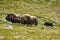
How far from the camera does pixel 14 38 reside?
23969mm

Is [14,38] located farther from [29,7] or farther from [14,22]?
[29,7]

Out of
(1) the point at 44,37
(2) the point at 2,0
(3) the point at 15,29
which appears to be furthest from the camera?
(2) the point at 2,0

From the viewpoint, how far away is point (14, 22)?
35062 mm

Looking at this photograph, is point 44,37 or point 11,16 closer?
point 44,37

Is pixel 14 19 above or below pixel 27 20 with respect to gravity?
above

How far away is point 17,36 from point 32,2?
145ft

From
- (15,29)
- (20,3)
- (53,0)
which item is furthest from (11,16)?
(53,0)

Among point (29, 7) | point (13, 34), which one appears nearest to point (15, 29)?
point (13, 34)

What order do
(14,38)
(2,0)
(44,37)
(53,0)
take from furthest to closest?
(53,0) < (2,0) < (44,37) < (14,38)

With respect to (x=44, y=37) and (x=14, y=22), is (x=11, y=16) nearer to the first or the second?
(x=14, y=22)

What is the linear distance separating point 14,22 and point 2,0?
3124 centimetres

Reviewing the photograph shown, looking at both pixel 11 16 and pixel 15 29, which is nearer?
pixel 15 29

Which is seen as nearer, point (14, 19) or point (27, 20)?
point (27, 20)

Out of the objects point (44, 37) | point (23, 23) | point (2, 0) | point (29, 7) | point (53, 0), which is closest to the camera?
point (44, 37)
